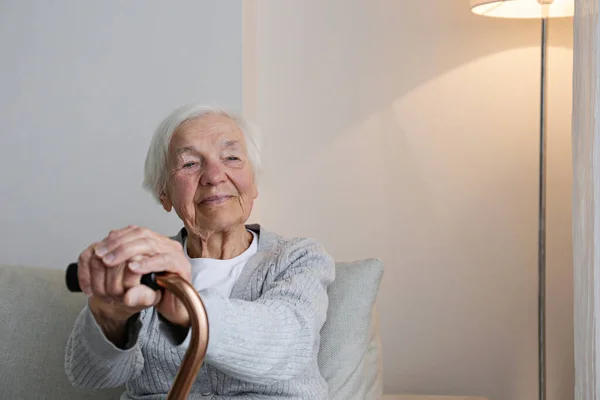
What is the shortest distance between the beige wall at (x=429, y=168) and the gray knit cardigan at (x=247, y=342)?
787 mm

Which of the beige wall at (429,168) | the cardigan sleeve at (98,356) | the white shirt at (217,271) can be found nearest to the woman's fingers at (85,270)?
the cardigan sleeve at (98,356)

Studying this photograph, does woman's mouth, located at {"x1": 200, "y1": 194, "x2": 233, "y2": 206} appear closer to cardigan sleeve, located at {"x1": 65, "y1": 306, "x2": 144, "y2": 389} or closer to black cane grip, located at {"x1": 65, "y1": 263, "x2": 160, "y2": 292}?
cardigan sleeve, located at {"x1": 65, "y1": 306, "x2": 144, "y2": 389}

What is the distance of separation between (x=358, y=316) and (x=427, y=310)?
797mm

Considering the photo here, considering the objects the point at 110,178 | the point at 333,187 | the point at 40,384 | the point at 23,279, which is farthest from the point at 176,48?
the point at 40,384

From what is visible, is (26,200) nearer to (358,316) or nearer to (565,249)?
(358,316)

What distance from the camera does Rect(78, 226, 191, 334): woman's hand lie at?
96cm

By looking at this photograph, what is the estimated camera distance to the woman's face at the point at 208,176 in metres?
1.66

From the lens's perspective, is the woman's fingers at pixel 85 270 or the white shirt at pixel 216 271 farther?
the white shirt at pixel 216 271

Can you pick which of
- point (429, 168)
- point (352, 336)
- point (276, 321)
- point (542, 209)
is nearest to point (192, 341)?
point (276, 321)

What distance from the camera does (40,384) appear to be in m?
1.86

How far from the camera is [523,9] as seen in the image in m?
2.28

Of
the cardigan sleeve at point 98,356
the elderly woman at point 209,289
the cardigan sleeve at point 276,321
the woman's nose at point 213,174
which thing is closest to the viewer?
the elderly woman at point 209,289

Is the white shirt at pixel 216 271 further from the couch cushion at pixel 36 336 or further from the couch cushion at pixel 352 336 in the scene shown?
the couch cushion at pixel 36 336

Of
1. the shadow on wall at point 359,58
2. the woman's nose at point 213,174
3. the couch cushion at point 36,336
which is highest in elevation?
the shadow on wall at point 359,58
